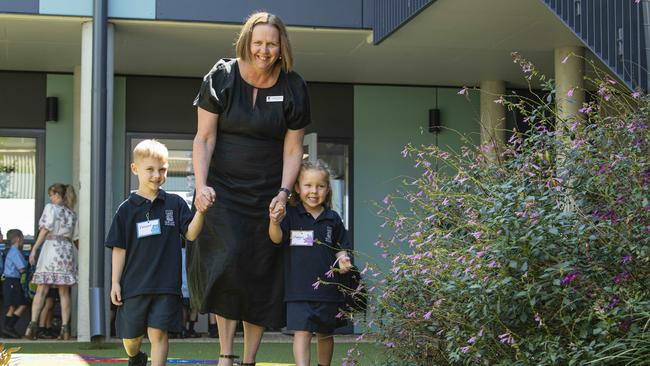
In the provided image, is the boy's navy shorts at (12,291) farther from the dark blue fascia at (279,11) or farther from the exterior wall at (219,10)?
the dark blue fascia at (279,11)

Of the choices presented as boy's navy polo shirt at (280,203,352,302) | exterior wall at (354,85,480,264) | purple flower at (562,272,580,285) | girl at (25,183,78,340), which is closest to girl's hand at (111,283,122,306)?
boy's navy polo shirt at (280,203,352,302)

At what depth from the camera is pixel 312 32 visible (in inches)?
398

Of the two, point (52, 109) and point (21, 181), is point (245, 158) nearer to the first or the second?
point (52, 109)

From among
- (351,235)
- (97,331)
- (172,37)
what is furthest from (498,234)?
(351,235)

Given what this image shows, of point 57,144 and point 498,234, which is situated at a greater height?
point 57,144

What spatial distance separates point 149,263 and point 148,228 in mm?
181

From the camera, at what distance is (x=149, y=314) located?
5.36 m

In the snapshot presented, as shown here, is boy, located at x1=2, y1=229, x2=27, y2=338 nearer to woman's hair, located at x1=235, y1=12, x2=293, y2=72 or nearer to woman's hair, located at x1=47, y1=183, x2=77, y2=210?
woman's hair, located at x1=47, y1=183, x2=77, y2=210

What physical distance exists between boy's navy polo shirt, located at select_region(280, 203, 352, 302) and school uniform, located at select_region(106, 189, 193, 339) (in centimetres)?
58

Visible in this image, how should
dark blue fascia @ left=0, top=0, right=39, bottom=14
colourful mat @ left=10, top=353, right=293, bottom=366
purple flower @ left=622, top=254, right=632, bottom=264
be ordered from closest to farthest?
purple flower @ left=622, top=254, right=632, bottom=264
colourful mat @ left=10, top=353, right=293, bottom=366
dark blue fascia @ left=0, top=0, right=39, bottom=14

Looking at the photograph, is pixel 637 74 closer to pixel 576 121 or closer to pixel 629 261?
pixel 576 121

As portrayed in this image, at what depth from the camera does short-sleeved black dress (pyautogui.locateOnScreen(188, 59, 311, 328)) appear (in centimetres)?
471

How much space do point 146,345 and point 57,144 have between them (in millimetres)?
3326

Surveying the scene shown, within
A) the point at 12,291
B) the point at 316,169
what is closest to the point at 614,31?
the point at 316,169
